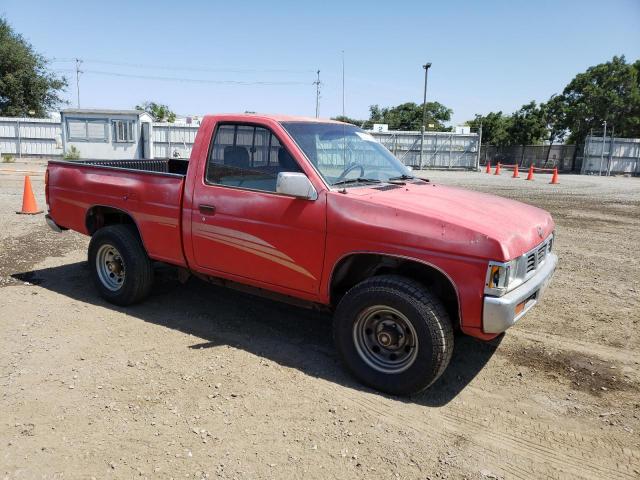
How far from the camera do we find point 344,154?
4.39m

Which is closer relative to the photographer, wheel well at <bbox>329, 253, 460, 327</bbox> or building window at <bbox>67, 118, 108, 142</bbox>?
wheel well at <bbox>329, 253, 460, 327</bbox>

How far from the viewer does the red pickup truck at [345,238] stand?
3396mm

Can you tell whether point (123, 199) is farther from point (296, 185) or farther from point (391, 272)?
point (391, 272)

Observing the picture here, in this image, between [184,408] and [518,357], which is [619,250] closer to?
[518,357]

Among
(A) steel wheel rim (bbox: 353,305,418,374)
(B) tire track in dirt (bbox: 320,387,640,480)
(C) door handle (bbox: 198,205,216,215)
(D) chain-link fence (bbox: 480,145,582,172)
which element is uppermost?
(D) chain-link fence (bbox: 480,145,582,172)

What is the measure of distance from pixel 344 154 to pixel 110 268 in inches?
114

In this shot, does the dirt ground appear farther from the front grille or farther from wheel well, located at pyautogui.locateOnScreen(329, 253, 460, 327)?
the front grille

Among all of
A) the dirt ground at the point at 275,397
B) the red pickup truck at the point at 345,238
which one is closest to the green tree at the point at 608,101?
the dirt ground at the point at 275,397

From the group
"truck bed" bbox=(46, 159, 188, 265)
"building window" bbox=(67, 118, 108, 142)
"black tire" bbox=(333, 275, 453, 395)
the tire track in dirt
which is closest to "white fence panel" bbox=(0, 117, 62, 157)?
"building window" bbox=(67, 118, 108, 142)

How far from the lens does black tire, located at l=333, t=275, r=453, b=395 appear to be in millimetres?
3438

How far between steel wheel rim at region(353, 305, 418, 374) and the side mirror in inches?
38.1

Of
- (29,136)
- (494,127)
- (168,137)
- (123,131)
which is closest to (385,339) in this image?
(123,131)

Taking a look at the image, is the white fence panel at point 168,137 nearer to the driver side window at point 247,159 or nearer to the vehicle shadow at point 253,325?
the vehicle shadow at point 253,325

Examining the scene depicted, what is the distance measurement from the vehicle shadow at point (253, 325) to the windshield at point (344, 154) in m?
1.50
